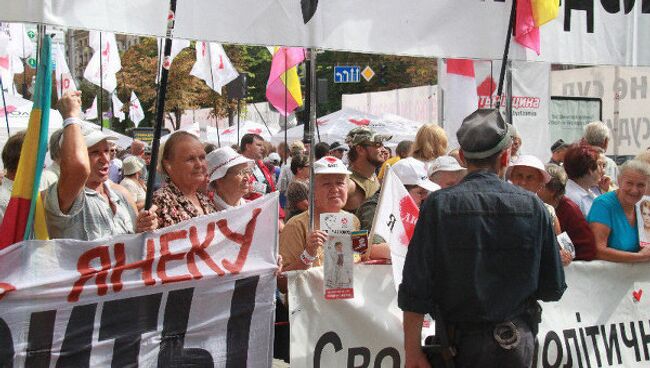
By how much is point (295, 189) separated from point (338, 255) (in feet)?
7.38

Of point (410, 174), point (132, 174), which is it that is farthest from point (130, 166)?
point (410, 174)

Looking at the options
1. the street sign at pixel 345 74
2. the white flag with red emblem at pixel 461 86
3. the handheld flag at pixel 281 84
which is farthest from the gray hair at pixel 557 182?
the street sign at pixel 345 74

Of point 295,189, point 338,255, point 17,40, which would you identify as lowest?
point 338,255

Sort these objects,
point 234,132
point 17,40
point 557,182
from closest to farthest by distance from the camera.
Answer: point 557,182 < point 17,40 < point 234,132

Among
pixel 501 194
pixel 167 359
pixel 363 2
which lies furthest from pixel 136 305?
pixel 363 2

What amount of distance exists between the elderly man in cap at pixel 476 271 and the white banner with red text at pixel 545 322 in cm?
Result: 122

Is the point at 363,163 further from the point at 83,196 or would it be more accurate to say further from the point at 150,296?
the point at 83,196

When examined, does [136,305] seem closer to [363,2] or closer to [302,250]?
[302,250]

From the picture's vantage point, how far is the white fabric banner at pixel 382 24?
4.51m

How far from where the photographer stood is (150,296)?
4543 mm

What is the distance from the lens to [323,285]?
514 cm

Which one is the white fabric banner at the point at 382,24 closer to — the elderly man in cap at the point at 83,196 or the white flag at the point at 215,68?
the elderly man in cap at the point at 83,196

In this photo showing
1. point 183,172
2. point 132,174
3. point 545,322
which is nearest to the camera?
point 183,172

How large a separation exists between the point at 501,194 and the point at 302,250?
1721 millimetres
